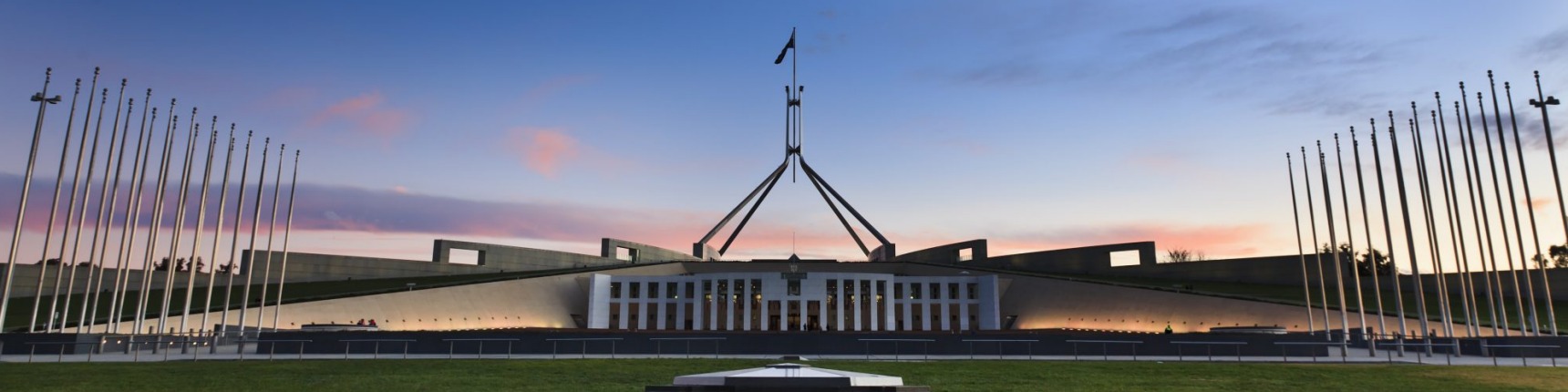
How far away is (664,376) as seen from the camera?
17.5m

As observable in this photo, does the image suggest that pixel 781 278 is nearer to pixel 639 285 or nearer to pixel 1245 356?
pixel 639 285

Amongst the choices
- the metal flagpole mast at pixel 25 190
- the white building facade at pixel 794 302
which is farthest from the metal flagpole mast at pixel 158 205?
the white building facade at pixel 794 302

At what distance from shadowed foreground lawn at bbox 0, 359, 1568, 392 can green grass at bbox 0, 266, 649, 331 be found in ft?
67.7

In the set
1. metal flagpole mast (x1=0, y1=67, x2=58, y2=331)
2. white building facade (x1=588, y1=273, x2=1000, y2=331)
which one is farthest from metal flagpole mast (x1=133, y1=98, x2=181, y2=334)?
white building facade (x1=588, y1=273, x2=1000, y2=331)

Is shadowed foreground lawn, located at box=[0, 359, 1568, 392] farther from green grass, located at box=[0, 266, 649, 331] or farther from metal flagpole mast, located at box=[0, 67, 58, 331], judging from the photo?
green grass, located at box=[0, 266, 649, 331]

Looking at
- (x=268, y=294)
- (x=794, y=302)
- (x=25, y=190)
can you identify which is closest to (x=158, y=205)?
(x=25, y=190)

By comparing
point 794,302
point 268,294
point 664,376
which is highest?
point 268,294

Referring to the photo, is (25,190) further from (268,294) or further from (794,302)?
(794,302)

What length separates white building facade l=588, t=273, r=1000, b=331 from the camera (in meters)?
53.2

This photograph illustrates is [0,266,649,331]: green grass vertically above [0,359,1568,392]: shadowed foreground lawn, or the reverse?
[0,266,649,331]: green grass

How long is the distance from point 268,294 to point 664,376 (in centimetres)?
4090

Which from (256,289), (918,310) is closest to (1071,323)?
(918,310)

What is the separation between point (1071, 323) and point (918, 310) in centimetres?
922

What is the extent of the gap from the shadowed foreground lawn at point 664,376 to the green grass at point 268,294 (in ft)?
67.7
